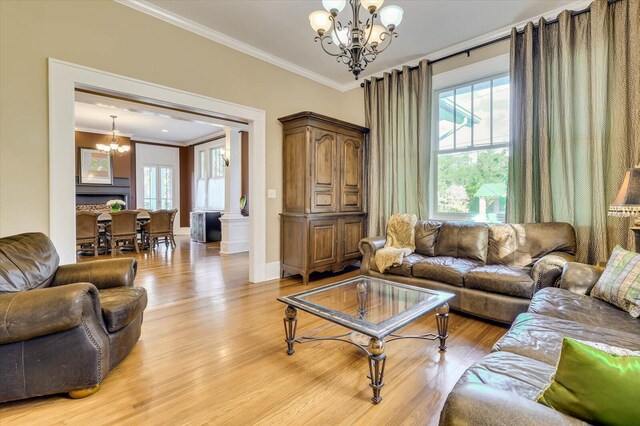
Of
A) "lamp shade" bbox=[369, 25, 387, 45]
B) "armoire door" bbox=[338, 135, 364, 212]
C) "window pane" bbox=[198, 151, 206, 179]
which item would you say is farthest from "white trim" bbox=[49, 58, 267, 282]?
"window pane" bbox=[198, 151, 206, 179]

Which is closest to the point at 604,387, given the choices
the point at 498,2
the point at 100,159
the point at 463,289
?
the point at 463,289

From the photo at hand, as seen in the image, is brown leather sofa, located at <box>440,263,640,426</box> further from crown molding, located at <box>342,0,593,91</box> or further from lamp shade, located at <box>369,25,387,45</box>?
crown molding, located at <box>342,0,593,91</box>

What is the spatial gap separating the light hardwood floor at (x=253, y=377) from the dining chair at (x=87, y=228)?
3.65 metres

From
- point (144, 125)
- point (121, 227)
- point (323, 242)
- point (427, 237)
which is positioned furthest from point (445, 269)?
point (144, 125)

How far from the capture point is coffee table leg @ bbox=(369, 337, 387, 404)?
1621 mm

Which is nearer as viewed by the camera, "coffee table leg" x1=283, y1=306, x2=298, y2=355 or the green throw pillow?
the green throw pillow

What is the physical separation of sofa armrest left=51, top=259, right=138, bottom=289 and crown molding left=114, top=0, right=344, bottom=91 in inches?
101

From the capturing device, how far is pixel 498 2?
3.07 m

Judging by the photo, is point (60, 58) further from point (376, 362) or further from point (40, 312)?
point (376, 362)

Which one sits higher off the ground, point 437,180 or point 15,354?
point 437,180

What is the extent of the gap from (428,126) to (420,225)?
141 centimetres

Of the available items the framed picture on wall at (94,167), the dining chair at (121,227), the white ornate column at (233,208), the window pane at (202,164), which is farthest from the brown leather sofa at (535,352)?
the framed picture on wall at (94,167)

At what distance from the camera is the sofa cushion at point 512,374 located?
1.10 metres

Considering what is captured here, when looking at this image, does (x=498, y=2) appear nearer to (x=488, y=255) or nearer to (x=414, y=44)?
(x=414, y=44)
